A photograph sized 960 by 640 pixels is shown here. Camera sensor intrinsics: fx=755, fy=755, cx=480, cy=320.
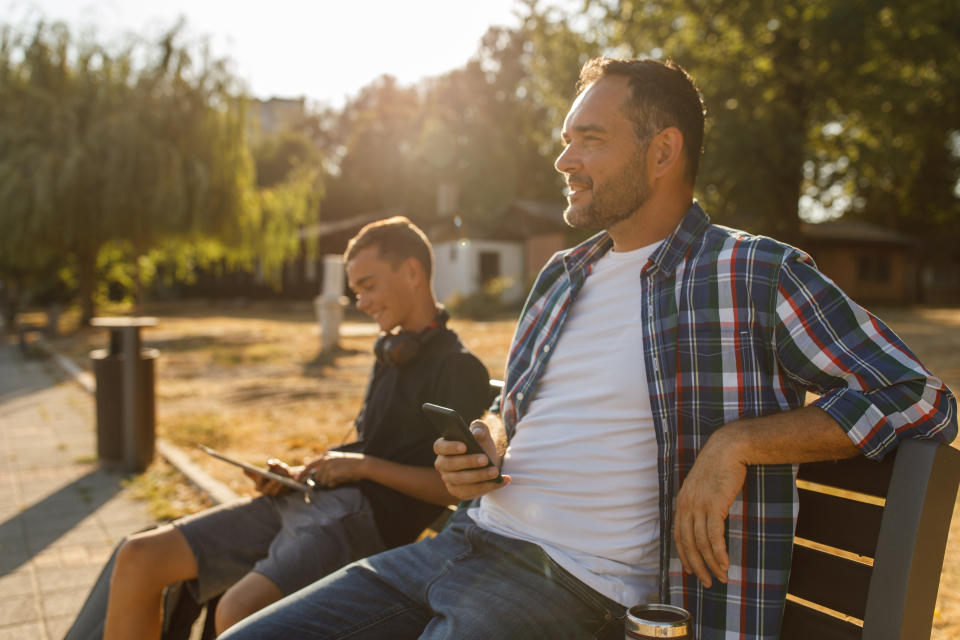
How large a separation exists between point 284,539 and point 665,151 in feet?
5.39

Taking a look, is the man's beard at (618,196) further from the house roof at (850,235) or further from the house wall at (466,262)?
the house roof at (850,235)

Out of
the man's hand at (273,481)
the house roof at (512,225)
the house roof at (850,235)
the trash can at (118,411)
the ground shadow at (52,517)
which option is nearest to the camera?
the man's hand at (273,481)

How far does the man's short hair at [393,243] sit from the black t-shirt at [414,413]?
335 millimetres

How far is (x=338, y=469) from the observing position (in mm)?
2457

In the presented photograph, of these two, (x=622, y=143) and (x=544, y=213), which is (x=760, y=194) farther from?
(x=622, y=143)

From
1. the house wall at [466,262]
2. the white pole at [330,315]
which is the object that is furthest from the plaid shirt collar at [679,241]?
the house wall at [466,262]

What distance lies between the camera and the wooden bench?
1.43 metres

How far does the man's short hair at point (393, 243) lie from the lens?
285 centimetres

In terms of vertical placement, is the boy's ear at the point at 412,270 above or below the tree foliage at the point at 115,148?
below

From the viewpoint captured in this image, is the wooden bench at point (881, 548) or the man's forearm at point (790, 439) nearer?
the wooden bench at point (881, 548)

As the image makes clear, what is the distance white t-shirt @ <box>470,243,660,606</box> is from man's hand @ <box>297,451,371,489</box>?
520mm

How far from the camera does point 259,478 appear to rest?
100 inches

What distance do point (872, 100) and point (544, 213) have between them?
15.7m

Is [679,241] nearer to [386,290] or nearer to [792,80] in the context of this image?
[386,290]
